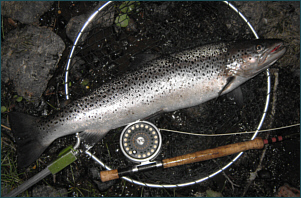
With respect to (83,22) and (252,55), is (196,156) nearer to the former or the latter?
(252,55)

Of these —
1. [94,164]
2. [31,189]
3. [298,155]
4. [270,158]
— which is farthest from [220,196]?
[31,189]

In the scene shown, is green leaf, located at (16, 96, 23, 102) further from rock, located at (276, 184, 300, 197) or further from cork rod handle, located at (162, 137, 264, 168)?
rock, located at (276, 184, 300, 197)

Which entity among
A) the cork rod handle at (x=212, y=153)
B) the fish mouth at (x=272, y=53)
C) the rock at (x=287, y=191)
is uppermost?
the fish mouth at (x=272, y=53)

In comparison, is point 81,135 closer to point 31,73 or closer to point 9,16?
point 31,73

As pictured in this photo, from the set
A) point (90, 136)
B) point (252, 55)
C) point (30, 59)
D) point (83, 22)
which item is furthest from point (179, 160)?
point (30, 59)

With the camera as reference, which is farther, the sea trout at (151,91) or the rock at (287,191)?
the rock at (287,191)

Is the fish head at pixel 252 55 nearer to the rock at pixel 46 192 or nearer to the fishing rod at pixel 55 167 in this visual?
the fishing rod at pixel 55 167

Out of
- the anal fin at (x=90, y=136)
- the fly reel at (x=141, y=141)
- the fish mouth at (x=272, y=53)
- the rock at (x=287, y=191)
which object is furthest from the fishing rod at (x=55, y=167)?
the rock at (x=287, y=191)
